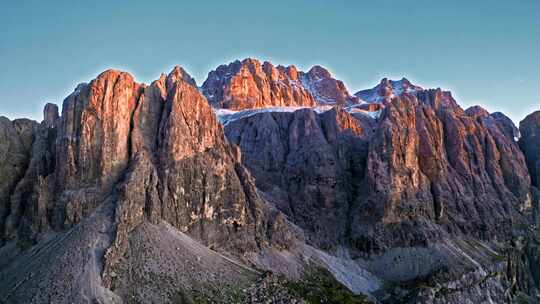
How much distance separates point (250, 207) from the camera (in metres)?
113

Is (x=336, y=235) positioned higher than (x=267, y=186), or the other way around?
(x=267, y=186)

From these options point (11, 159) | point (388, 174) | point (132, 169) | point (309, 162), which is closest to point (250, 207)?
point (132, 169)

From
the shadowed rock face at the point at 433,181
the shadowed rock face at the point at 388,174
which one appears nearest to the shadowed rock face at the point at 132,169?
the shadowed rock face at the point at 388,174

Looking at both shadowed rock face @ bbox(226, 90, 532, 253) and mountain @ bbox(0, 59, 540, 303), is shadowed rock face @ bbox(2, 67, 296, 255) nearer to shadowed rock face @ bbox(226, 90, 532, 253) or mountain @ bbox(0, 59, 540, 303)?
mountain @ bbox(0, 59, 540, 303)

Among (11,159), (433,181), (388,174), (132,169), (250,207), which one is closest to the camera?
(132,169)

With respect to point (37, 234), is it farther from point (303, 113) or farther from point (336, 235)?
point (303, 113)

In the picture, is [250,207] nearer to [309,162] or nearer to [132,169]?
[132,169]

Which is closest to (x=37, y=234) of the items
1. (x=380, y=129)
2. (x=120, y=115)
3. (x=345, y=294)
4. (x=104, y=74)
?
(x=120, y=115)

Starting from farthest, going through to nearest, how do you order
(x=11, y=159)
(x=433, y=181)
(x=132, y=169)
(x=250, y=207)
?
1. (x=433, y=181)
2. (x=250, y=207)
3. (x=11, y=159)
4. (x=132, y=169)

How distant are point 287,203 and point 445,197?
46.5 metres

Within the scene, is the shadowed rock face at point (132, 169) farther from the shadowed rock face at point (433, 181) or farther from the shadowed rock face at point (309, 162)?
the shadowed rock face at point (433, 181)

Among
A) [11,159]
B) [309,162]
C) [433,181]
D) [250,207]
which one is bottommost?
[433,181]

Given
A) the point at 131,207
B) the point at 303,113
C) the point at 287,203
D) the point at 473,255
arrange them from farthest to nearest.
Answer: the point at 303,113 < the point at 287,203 < the point at 473,255 < the point at 131,207

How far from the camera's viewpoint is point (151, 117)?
10794 cm
